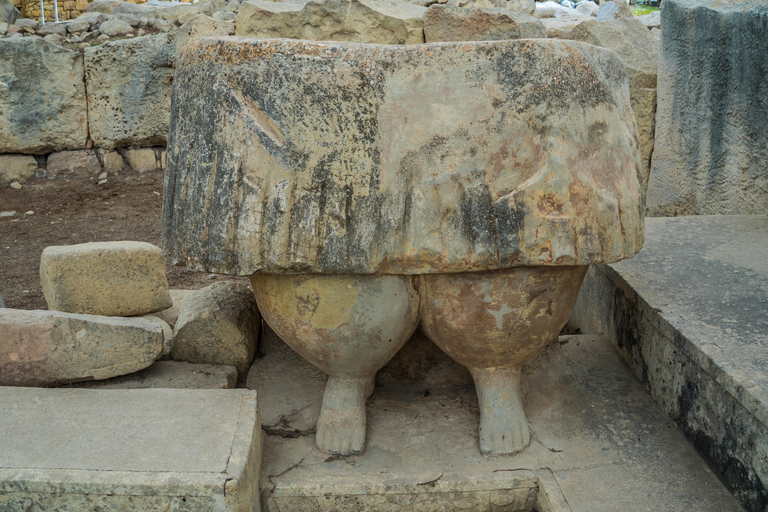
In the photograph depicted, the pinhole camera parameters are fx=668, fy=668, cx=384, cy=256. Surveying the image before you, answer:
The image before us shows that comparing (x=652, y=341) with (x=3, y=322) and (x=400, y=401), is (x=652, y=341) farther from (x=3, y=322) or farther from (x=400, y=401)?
(x=3, y=322)

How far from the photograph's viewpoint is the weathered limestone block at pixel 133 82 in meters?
5.49

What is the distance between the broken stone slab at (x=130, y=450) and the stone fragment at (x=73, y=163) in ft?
14.1

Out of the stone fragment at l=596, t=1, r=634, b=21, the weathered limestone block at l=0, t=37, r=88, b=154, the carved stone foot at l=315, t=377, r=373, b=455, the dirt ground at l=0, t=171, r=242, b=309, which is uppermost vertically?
the stone fragment at l=596, t=1, r=634, b=21

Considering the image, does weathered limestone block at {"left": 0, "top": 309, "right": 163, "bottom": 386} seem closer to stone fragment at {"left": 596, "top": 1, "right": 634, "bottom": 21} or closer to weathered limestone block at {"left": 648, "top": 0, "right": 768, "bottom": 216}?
weathered limestone block at {"left": 648, "top": 0, "right": 768, "bottom": 216}

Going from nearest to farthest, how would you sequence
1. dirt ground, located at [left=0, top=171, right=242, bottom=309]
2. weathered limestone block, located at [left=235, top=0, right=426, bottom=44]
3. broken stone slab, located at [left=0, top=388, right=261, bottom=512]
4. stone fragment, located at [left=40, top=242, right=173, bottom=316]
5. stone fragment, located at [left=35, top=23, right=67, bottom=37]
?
broken stone slab, located at [left=0, top=388, right=261, bottom=512] → stone fragment, located at [left=40, top=242, right=173, bottom=316] → dirt ground, located at [left=0, top=171, right=242, bottom=309] → weathered limestone block, located at [left=235, top=0, right=426, bottom=44] → stone fragment, located at [left=35, top=23, right=67, bottom=37]

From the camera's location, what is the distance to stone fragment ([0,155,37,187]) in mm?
5534

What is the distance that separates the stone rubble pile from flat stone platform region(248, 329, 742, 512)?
7.1 inches

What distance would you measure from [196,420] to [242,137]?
72 cm

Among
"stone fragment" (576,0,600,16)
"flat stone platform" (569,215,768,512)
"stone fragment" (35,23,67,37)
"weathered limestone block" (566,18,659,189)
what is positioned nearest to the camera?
"flat stone platform" (569,215,768,512)

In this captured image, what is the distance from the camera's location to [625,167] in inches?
66.2

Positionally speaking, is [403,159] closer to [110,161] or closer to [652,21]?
[110,161]

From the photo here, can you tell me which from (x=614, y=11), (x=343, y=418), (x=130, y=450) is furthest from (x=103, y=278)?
(x=614, y=11)

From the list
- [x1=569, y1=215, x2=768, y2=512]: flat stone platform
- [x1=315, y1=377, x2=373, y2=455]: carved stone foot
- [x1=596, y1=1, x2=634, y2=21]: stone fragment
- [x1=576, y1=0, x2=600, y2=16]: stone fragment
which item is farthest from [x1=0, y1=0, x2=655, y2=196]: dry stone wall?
[x1=315, y1=377, x2=373, y2=455]: carved stone foot

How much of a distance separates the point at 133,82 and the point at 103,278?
3.72 metres
